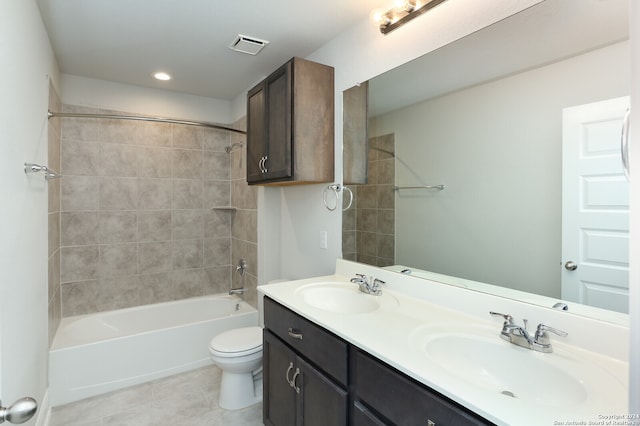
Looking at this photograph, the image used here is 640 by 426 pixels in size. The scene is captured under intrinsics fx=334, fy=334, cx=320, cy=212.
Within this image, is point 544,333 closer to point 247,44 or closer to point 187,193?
point 247,44

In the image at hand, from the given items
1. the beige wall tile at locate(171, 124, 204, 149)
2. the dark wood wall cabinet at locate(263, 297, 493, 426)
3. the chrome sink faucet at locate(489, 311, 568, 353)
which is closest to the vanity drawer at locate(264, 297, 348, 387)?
the dark wood wall cabinet at locate(263, 297, 493, 426)

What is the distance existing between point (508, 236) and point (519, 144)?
365 millimetres

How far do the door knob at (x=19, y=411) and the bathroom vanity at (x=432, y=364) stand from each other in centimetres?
87

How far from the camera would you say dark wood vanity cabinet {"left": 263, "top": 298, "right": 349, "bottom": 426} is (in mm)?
1265

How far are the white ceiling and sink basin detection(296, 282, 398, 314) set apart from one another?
1534 mm

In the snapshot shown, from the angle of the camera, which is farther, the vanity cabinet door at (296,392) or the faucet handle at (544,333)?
the vanity cabinet door at (296,392)

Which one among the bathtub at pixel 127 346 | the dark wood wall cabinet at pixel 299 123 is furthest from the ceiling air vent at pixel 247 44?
the bathtub at pixel 127 346

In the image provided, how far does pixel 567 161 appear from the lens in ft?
3.83

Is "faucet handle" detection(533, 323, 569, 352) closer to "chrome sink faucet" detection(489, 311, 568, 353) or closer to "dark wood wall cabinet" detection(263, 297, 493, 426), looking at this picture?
"chrome sink faucet" detection(489, 311, 568, 353)

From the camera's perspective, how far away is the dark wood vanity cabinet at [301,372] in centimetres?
126

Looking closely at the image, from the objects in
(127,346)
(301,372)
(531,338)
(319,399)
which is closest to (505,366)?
(531,338)

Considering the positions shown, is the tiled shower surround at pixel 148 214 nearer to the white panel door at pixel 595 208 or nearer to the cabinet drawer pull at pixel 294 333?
the cabinet drawer pull at pixel 294 333

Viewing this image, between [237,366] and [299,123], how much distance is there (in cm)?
160

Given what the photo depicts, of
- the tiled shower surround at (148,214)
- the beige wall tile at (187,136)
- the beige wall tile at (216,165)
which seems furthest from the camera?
the beige wall tile at (216,165)
